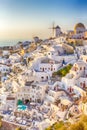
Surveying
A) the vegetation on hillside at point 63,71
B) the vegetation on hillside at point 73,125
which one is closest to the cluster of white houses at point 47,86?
the vegetation on hillside at point 63,71

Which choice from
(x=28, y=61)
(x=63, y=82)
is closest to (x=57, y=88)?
(x=63, y=82)

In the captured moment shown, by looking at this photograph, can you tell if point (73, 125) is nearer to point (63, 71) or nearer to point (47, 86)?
point (47, 86)

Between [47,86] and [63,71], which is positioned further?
[63,71]

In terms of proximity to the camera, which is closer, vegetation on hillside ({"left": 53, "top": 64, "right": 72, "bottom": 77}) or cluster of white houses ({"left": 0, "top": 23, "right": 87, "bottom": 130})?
cluster of white houses ({"left": 0, "top": 23, "right": 87, "bottom": 130})

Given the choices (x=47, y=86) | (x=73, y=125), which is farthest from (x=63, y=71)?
(x=73, y=125)

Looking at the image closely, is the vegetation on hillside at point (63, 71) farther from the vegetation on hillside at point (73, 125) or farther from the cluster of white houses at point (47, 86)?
the vegetation on hillside at point (73, 125)

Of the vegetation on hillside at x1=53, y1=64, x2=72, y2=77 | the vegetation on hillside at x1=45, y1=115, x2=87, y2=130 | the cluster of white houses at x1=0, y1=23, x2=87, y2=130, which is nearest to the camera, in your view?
the vegetation on hillside at x1=45, y1=115, x2=87, y2=130

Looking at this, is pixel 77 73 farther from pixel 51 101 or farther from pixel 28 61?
pixel 28 61

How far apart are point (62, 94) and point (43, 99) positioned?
20.5 inches

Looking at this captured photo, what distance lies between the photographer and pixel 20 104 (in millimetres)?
9289

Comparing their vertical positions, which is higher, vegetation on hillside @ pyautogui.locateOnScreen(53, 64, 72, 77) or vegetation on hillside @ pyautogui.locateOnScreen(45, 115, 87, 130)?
vegetation on hillside @ pyautogui.locateOnScreen(53, 64, 72, 77)

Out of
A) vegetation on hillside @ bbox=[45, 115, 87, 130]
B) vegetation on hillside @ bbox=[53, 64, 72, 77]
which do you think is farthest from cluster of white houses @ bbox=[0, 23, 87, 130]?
vegetation on hillside @ bbox=[45, 115, 87, 130]

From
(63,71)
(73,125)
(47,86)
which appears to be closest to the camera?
(73,125)

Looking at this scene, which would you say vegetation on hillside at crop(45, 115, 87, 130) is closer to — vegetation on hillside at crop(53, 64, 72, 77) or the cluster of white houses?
the cluster of white houses
